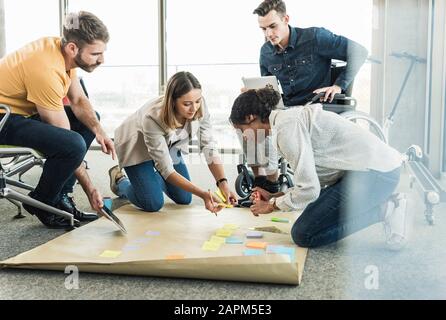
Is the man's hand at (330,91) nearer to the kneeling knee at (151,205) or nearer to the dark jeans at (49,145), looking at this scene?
the kneeling knee at (151,205)

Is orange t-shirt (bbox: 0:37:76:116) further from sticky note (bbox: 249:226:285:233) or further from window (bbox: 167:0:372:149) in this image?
window (bbox: 167:0:372:149)

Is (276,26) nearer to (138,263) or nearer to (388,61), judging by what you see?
(388,61)

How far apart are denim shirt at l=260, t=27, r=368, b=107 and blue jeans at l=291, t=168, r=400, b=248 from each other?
2.09 feet

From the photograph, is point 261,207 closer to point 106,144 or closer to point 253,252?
point 253,252

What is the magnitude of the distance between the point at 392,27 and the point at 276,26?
0.45 m

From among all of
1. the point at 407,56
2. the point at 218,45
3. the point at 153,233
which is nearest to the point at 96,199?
the point at 153,233

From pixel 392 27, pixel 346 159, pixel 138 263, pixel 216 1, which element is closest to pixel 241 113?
pixel 346 159

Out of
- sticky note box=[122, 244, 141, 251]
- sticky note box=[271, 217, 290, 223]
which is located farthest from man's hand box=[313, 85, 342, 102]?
sticky note box=[122, 244, 141, 251]

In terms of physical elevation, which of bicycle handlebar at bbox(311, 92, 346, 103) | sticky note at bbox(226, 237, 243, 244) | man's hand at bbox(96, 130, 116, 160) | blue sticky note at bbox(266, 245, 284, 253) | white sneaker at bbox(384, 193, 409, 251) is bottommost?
sticky note at bbox(226, 237, 243, 244)

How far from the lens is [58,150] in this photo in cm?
146

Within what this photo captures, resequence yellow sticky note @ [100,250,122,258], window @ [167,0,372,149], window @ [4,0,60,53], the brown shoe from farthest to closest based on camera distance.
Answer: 1. window @ [4,0,60,53]
2. window @ [167,0,372,149]
3. the brown shoe
4. yellow sticky note @ [100,250,122,258]

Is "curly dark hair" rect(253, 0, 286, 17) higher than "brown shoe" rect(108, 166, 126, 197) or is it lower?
higher

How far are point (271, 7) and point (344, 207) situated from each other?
950mm

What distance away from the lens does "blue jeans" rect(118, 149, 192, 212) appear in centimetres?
176
